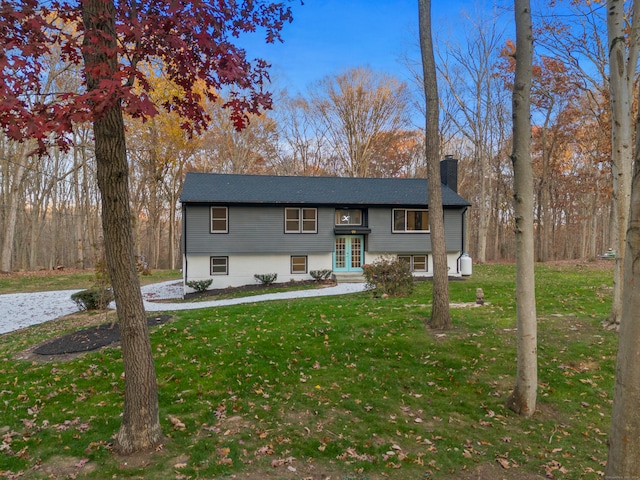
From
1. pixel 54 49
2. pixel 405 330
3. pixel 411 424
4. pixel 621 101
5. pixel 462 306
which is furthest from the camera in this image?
pixel 54 49

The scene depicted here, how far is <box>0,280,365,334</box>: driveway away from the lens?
11.2 m

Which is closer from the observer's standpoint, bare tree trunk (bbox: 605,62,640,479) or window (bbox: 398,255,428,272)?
bare tree trunk (bbox: 605,62,640,479)

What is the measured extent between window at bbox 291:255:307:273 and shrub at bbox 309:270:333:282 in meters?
0.50

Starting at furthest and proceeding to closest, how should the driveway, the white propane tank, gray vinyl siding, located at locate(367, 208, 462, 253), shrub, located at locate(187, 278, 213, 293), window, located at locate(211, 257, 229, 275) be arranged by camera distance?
gray vinyl siding, located at locate(367, 208, 462, 253), the white propane tank, window, located at locate(211, 257, 229, 275), shrub, located at locate(187, 278, 213, 293), the driveway

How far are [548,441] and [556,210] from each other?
36.8 meters

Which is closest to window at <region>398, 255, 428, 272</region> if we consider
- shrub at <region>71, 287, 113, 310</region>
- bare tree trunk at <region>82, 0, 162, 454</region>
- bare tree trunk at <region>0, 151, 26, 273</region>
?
shrub at <region>71, 287, 113, 310</region>

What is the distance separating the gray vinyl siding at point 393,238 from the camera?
1883 centimetres

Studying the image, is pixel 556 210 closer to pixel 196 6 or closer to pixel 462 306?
pixel 462 306

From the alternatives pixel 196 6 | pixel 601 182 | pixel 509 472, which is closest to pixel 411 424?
pixel 509 472

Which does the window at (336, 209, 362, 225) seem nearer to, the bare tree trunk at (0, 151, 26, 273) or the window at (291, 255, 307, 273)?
the window at (291, 255, 307, 273)

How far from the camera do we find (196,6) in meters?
3.12

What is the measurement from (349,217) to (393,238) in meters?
2.48

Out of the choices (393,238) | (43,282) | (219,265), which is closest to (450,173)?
(393,238)

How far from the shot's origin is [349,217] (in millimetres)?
19297
